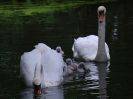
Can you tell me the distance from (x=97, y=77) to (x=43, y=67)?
51.1 inches

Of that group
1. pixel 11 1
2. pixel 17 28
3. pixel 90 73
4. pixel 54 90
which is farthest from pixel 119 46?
pixel 11 1

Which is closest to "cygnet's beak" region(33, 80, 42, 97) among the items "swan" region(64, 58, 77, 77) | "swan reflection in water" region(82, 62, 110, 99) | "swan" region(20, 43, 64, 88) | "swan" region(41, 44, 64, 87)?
"swan" region(20, 43, 64, 88)

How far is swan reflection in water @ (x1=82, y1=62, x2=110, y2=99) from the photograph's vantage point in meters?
11.9

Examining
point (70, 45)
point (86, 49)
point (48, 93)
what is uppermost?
point (70, 45)

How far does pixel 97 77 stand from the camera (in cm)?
1338

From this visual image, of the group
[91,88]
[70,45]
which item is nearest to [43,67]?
[91,88]

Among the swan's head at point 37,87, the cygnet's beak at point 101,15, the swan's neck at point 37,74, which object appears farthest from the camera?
the cygnet's beak at point 101,15

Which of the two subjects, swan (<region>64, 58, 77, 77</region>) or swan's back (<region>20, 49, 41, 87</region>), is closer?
swan's back (<region>20, 49, 41, 87</region>)

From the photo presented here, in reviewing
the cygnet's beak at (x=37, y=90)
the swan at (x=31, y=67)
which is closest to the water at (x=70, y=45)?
the cygnet's beak at (x=37, y=90)

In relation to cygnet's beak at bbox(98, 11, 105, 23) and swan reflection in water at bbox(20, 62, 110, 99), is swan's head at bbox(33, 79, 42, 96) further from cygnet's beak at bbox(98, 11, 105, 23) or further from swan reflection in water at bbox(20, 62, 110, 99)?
cygnet's beak at bbox(98, 11, 105, 23)

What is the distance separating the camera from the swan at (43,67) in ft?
41.2

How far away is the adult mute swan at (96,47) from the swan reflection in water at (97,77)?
293mm

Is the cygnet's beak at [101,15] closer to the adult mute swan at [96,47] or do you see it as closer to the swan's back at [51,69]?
the adult mute swan at [96,47]

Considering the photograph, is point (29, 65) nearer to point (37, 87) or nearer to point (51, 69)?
point (51, 69)
